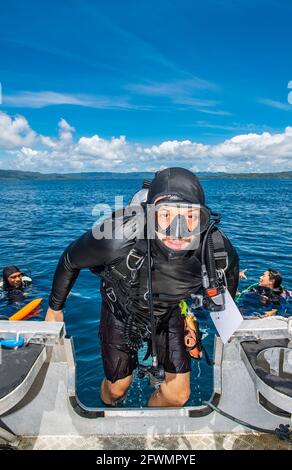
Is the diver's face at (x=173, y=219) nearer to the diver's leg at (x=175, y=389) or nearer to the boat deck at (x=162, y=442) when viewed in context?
the diver's leg at (x=175, y=389)

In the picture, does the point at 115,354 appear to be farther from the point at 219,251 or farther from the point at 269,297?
the point at 269,297

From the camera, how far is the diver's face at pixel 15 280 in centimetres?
1060

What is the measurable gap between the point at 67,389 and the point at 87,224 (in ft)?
84.1

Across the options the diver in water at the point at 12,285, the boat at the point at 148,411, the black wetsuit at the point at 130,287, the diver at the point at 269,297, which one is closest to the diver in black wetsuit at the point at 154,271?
the black wetsuit at the point at 130,287

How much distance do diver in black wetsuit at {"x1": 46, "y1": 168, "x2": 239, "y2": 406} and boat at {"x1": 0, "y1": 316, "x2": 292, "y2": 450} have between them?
501 millimetres

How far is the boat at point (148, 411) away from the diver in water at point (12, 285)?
732cm

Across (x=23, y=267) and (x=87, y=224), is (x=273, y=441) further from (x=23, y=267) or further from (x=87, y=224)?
(x=87, y=224)

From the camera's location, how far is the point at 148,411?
3713mm

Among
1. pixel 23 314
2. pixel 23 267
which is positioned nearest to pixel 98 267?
pixel 23 314

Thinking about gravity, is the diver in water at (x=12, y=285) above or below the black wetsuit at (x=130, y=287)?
below

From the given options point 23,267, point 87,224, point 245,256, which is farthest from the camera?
point 87,224

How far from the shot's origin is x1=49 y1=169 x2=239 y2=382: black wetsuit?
3.54m

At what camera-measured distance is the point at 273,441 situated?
11.8 feet

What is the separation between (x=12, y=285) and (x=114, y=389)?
24.0ft
